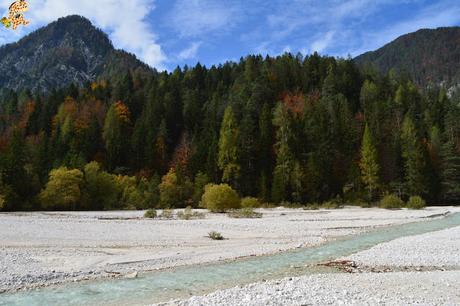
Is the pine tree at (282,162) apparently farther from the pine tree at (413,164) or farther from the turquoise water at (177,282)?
the turquoise water at (177,282)

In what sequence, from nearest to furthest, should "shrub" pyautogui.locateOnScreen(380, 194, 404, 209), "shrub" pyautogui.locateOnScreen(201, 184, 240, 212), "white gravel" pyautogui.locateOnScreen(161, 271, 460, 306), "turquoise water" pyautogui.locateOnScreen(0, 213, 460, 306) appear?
1. "white gravel" pyautogui.locateOnScreen(161, 271, 460, 306)
2. "turquoise water" pyautogui.locateOnScreen(0, 213, 460, 306)
3. "shrub" pyautogui.locateOnScreen(201, 184, 240, 212)
4. "shrub" pyautogui.locateOnScreen(380, 194, 404, 209)

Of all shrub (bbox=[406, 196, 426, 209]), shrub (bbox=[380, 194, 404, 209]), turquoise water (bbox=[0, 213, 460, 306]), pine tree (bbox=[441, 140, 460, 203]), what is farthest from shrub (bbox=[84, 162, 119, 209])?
pine tree (bbox=[441, 140, 460, 203])

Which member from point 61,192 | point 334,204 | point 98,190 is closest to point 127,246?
point 61,192

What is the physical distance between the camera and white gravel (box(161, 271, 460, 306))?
1325cm

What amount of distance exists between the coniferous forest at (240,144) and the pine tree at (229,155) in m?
0.19

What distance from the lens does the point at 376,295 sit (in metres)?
14.0

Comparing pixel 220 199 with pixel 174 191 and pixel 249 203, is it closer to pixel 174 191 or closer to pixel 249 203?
pixel 249 203

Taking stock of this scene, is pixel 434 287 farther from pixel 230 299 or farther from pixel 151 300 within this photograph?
pixel 151 300

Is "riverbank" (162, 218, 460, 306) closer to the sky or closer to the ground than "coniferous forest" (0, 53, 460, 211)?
closer to the ground

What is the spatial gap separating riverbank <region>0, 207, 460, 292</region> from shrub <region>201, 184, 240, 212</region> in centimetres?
1759

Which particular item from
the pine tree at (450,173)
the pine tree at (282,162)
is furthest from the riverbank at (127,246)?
the pine tree at (450,173)

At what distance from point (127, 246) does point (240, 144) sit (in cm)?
5381

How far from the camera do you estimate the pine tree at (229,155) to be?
74.9 metres

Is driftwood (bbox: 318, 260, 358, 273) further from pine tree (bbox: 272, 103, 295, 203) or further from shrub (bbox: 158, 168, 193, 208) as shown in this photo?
pine tree (bbox: 272, 103, 295, 203)
